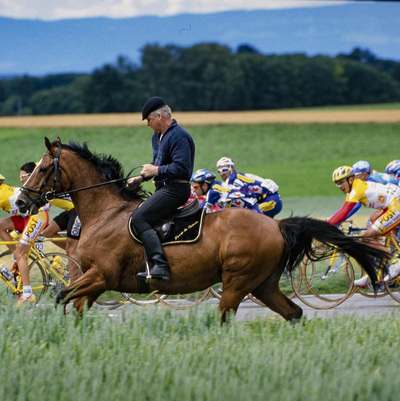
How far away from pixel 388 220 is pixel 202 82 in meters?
49.5

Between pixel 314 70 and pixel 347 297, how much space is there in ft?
175

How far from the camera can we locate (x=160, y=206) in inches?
301

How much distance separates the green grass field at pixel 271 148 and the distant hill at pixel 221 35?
41.4ft

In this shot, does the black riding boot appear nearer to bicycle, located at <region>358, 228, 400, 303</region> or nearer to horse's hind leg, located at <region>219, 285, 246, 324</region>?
horse's hind leg, located at <region>219, 285, 246, 324</region>

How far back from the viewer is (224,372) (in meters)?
5.13

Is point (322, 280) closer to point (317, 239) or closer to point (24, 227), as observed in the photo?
Answer: point (317, 239)

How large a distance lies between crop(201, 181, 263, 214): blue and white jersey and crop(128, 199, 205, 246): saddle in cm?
342

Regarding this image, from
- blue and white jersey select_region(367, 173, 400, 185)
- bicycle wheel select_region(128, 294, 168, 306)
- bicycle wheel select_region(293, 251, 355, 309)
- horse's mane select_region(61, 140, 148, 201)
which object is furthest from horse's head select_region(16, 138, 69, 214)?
blue and white jersey select_region(367, 173, 400, 185)

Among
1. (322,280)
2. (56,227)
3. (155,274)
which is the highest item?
(155,274)

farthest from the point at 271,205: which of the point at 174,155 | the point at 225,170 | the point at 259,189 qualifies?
the point at 174,155

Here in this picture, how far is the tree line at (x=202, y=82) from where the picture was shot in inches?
2307

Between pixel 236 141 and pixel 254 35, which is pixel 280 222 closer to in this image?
pixel 236 141

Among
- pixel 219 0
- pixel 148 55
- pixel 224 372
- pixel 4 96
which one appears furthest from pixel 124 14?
pixel 224 372

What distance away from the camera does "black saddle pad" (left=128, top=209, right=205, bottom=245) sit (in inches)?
299
